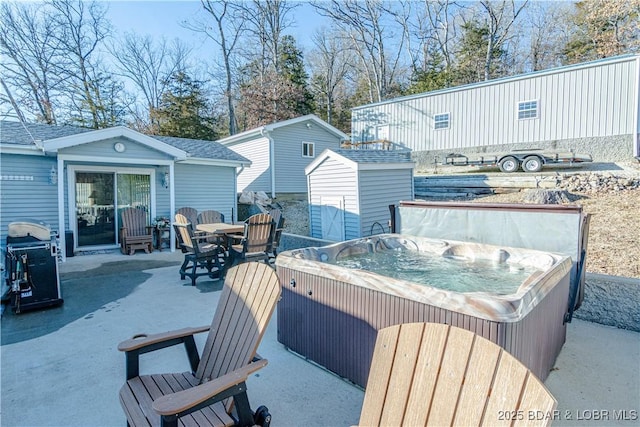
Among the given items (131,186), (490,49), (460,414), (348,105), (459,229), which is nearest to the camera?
(460,414)

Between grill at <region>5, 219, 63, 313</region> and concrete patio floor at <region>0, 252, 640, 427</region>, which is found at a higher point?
grill at <region>5, 219, 63, 313</region>

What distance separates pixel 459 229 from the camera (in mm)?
4875

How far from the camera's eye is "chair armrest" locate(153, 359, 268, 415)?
1.49 metres

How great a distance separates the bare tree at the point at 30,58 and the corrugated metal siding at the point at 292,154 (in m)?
11.6

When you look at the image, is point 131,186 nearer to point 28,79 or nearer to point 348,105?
point 28,79

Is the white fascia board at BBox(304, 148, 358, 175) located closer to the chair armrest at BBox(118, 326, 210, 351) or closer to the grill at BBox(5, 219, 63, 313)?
the grill at BBox(5, 219, 63, 313)

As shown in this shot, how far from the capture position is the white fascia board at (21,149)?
6887 mm

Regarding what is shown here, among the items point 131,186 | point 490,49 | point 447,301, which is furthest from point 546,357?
point 490,49

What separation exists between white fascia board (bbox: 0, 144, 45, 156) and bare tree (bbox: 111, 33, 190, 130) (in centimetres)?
1410

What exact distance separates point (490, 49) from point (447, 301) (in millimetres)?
21561

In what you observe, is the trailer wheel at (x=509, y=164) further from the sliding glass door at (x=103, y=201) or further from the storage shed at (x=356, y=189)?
the sliding glass door at (x=103, y=201)

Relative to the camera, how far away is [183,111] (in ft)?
62.9

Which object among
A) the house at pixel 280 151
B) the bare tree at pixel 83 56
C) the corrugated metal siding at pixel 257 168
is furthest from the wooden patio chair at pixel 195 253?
the bare tree at pixel 83 56

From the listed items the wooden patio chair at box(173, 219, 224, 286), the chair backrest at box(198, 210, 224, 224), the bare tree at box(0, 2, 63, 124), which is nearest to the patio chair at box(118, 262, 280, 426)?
the wooden patio chair at box(173, 219, 224, 286)
